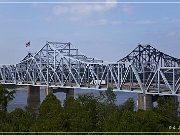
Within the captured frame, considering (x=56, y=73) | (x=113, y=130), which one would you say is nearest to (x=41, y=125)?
(x=113, y=130)

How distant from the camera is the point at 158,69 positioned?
2569 cm

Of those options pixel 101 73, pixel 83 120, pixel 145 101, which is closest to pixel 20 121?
pixel 83 120

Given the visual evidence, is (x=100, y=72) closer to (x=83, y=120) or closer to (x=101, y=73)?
(x=101, y=73)

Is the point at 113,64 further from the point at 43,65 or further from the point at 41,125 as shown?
the point at 41,125

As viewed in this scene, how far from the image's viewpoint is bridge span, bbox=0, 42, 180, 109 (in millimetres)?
25844

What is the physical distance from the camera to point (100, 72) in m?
33.6

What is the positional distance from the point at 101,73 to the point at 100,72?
0.99ft

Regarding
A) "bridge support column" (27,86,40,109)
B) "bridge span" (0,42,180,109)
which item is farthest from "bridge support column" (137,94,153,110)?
"bridge support column" (27,86,40,109)

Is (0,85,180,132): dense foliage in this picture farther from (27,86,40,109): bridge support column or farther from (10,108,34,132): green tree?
(27,86,40,109): bridge support column

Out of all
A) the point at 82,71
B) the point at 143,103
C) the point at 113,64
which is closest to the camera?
the point at 143,103

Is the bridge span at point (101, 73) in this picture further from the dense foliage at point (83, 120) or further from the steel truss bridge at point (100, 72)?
the dense foliage at point (83, 120)

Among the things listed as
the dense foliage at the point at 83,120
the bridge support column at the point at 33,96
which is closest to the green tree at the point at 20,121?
the dense foliage at the point at 83,120

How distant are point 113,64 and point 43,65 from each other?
497 inches

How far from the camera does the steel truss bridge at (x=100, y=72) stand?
26.2 meters
